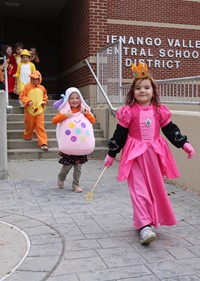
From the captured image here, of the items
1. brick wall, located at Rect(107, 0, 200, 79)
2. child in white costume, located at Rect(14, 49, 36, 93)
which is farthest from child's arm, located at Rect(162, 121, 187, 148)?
brick wall, located at Rect(107, 0, 200, 79)

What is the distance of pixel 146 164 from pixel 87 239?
3.15 feet

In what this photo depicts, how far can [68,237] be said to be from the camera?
13.3 ft

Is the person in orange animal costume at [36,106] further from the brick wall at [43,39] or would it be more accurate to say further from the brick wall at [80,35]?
the brick wall at [43,39]

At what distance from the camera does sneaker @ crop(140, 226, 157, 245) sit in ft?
12.2

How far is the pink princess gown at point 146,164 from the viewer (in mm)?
3938

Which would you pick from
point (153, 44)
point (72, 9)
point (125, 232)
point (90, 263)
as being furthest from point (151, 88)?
point (72, 9)

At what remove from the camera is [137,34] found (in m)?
12.2

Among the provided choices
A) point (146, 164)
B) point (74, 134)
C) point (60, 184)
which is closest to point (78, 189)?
point (60, 184)

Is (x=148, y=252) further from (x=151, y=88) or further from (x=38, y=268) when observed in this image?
(x=151, y=88)

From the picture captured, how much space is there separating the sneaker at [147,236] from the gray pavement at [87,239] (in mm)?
74

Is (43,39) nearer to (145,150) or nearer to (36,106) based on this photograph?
(36,106)

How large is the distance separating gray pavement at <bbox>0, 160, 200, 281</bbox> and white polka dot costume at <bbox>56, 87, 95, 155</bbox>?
69cm

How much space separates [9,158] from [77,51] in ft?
17.9

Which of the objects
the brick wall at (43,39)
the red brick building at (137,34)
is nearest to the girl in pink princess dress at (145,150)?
the red brick building at (137,34)
